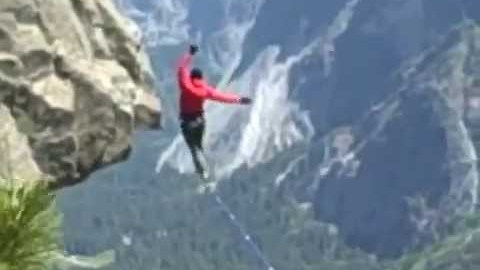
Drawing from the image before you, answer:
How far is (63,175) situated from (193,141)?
530cm

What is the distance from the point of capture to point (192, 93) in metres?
23.4

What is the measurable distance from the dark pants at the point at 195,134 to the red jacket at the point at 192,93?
154 mm

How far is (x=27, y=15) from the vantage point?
1995 cm

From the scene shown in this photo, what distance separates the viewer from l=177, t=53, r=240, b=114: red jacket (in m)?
23.0

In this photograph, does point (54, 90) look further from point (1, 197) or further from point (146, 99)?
point (1, 197)

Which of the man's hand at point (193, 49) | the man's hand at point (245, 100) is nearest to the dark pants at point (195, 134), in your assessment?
the man's hand at point (245, 100)

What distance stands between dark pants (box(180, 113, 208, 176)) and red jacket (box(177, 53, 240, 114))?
15 cm

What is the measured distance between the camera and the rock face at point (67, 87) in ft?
63.2

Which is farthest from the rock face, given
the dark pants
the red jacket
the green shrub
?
the green shrub

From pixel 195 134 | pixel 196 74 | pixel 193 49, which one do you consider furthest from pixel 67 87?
pixel 195 134

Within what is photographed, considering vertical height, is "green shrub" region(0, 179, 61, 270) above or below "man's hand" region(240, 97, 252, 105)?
above

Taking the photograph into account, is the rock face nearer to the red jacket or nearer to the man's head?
the red jacket

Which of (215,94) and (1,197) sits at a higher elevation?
(1,197)

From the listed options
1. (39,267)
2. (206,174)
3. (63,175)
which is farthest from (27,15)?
(39,267)
